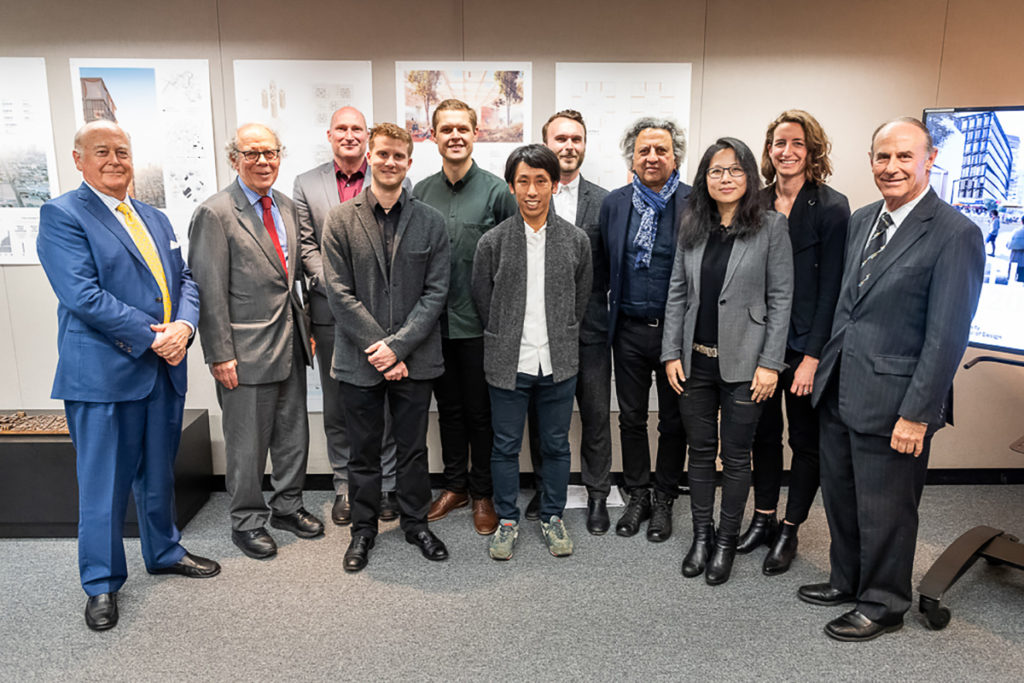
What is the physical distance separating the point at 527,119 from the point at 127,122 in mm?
2085

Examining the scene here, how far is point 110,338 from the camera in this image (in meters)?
2.42

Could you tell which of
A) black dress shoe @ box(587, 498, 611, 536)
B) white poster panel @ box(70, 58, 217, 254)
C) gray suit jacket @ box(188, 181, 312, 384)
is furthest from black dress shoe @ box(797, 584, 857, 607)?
white poster panel @ box(70, 58, 217, 254)

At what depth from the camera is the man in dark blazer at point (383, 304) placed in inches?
106

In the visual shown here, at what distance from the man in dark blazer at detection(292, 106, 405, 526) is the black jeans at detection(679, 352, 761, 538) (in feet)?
4.76

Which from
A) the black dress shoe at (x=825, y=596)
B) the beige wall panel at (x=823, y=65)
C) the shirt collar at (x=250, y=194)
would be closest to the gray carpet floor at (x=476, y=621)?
the black dress shoe at (x=825, y=596)

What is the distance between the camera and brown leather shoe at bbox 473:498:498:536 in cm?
319

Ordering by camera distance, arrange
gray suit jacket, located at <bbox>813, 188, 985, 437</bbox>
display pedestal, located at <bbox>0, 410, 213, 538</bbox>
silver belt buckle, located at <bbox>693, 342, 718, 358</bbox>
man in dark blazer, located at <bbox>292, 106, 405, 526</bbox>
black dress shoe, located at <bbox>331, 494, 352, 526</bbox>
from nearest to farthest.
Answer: gray suit jacket, located at <bbox>813, 188, 985, 437</bbox> → silver belt buckle, located at <bbox>693, 342, 718, 358</bbox> → display pedestal, located at <bbox>0, 410, 213, 538</bbox> → man in dark blazer, located at <bbox>292, 106, 405, 526</bbox> → black dress shoe, located at <bbox>331, 494, 352, 526</bbox>

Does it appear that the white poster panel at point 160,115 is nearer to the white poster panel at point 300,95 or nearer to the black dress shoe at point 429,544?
the white poster panel at point 300,95

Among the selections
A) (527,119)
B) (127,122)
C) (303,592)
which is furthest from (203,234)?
(527,119)

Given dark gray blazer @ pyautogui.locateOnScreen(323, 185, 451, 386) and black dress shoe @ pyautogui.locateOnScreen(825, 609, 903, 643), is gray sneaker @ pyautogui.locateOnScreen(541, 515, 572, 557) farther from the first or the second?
black dress shoe @ pyautogui.locateOnScreen(825, 609, 903, 643)

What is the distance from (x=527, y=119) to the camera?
3.55 metres

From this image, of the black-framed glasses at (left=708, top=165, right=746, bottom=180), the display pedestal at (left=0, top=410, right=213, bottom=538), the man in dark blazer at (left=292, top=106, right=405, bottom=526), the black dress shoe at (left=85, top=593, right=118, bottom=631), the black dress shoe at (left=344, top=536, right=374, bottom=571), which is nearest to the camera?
the black dress shoe at (left=85, top=593, right=118, bottom=631)

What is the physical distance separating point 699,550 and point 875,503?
30.0 inches

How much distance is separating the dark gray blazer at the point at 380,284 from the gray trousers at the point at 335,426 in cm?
48
